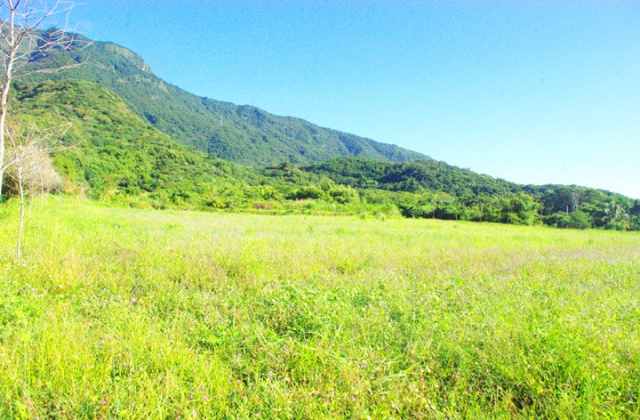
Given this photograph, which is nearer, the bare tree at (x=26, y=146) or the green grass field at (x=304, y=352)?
the green grass field at (x=304, y=352)

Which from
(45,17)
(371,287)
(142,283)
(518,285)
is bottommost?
(142,283)

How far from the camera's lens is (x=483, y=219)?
5978cm

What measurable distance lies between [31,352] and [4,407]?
68cm

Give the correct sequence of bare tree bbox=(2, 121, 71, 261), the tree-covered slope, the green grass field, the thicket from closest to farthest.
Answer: the green grass field, bare tree bbox=(2, 121, 71, 261), the thicket, the tree-covered slope

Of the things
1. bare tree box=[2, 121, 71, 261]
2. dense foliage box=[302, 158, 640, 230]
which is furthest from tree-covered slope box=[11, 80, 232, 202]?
dense foliage box=[302, 158, 640, 230]

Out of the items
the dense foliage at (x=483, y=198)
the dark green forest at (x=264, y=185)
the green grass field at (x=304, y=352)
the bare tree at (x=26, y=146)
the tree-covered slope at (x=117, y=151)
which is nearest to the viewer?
the green grass field at (x=304, y=352)

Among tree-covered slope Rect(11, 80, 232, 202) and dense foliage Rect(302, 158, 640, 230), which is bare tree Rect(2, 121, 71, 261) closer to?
tree-covered slope Rect(11, 80, 232, 202)

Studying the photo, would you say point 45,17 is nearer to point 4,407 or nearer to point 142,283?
point 142,283

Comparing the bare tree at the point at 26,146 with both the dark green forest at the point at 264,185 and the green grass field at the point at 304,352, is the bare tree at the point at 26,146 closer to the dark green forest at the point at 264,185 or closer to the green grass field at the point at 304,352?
the dark green forest at the point at 264,185

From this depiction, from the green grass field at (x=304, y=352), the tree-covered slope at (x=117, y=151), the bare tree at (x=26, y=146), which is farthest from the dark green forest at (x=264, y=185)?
the green grass field at (x=304, y=352)

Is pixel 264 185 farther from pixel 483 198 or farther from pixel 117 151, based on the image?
pixel 483 198

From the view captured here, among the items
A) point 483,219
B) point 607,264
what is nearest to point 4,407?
point 607,264

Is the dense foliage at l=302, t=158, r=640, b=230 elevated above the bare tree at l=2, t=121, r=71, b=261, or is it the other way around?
the dense foliage at l=302, t=158, r=640, b=230

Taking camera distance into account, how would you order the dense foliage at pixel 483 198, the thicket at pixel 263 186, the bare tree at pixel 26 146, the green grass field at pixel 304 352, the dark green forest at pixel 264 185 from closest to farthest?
the green grass field at pixel 304 352 → the bare tree at pixel 26 146 → the dark green forest at pixel 264 185 → the thicket at pixel 263 186 → the dense foliage at pixel 483 198
